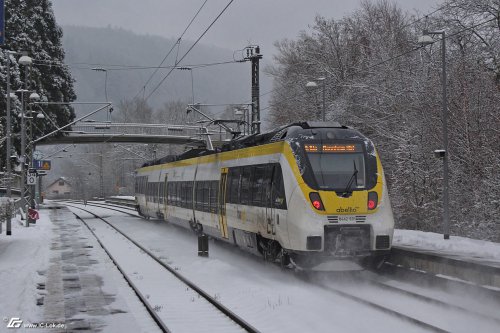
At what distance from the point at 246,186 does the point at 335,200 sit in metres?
3.72

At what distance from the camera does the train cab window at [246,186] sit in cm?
1549

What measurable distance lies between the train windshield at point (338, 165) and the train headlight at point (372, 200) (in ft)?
0.78

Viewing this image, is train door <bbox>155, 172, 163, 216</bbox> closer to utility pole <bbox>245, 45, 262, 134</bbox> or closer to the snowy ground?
utility pole <bbox>245, 45, 262, 134</bbox>

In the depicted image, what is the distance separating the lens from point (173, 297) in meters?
11.6

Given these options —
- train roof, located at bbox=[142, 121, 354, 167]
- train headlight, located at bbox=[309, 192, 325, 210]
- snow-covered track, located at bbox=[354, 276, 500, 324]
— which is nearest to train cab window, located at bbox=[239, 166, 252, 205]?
train roof, located at bbox=[142, 121, 354, 167]

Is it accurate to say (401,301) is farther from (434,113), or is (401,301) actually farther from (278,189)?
(434,113)

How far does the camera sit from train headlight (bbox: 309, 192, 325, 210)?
1245cm

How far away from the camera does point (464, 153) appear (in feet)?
83.5

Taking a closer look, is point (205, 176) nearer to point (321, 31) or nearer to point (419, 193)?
point (419, 193)

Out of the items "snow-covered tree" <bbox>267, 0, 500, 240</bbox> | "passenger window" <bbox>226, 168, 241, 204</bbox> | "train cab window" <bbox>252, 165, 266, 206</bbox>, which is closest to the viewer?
"train cab window" <bbox>252, 165, 266, 206</bbox>

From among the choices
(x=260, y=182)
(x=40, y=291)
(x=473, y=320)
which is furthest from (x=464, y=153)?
(x=40, y=291)

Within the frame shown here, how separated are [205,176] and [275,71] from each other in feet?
120

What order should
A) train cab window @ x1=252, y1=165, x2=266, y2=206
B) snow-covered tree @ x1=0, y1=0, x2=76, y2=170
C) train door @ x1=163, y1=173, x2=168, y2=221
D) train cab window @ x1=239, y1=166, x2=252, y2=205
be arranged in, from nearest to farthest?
train cab window @ x1=252, y1=165, x2=266, y2=206 → train cab window @ x1=239, y1=166, x2=252, y2=205 → train door @ x1=163, y1=173, x2=168, y2=221 → snow-covered tree @ x1=0, y1=0, x2=76, y2=170

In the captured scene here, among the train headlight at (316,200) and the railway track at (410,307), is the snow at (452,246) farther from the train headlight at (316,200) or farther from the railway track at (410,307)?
the train headlight at (316,200)
